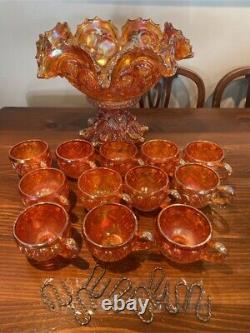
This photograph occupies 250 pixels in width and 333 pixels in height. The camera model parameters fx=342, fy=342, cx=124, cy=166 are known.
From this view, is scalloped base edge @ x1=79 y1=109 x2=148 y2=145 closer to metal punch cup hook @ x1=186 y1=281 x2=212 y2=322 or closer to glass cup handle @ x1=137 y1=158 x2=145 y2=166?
glass cup handle @ x1=137 y1=158 x2=145 y2=166

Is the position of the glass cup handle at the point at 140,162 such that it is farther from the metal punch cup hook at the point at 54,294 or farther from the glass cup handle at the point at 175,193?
the metal punch cup hook at the point at 54,294

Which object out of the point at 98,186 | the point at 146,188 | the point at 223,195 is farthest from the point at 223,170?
the point at 98,186

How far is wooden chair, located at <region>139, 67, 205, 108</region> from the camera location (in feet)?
4.11

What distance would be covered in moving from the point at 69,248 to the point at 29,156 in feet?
1.28

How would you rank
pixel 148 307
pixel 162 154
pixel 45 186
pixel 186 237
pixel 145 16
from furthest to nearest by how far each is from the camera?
pixel 145 16
pixel 162 154
pixel 45 186
pixel 186 237
pixel 148 307

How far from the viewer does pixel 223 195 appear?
2.69 feet

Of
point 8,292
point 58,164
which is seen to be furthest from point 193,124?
point 8,292

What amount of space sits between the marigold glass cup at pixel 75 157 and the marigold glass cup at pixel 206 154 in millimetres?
259

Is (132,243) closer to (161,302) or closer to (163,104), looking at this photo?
(161,302)

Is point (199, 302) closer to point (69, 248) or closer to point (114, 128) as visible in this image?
point (69, 248)

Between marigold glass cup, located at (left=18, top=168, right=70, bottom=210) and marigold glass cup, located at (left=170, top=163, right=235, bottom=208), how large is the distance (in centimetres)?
25

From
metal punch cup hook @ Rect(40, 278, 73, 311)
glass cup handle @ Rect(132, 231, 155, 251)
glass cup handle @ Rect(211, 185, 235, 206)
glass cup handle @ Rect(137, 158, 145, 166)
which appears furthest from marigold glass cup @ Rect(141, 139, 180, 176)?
metal punch cup hook @ Rect(40, 278, 73, 311)

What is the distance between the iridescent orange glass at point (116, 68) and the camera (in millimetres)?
894

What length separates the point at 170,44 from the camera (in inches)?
36.5
